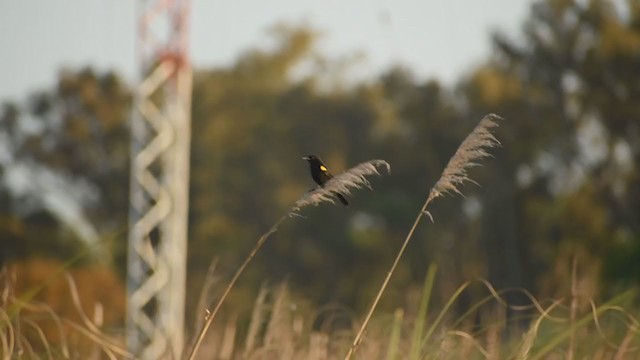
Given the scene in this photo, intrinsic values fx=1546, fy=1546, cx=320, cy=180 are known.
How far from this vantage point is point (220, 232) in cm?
4744

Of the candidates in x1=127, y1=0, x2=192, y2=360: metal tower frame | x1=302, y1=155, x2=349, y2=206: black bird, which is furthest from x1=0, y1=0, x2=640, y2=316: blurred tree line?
x1=302, y1=155, x2=349, y2=206: black bird

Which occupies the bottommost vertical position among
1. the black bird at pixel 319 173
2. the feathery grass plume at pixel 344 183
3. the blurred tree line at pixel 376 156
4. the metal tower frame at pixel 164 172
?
the blurred tree line at pixel 376 156

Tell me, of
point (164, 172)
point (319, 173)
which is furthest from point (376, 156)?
point (319, 173)

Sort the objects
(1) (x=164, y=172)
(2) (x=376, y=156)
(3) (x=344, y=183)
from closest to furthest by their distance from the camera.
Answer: (3) (x=344, y=183)
(1) (x=164, y=172)
(2) (x=376, y=156)

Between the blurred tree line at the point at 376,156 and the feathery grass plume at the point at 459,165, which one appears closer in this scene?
the feathery grass plume at the point at 459,165

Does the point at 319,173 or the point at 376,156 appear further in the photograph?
the point at 376,156

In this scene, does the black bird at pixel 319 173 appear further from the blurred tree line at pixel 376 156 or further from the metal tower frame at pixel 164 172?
the blurred tree line at pixel 376 156

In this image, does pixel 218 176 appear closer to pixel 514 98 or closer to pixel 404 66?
pixel 404 66

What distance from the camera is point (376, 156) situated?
45.5 metres

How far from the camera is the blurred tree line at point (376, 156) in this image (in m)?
38.2

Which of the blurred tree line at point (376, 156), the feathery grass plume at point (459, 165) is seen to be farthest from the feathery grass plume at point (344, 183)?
the blurred tree line at point (376, 156)

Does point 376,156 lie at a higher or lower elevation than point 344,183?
lower

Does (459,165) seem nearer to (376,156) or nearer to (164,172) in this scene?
(164,172)

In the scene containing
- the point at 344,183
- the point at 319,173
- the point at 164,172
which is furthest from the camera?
the point at 164,172
